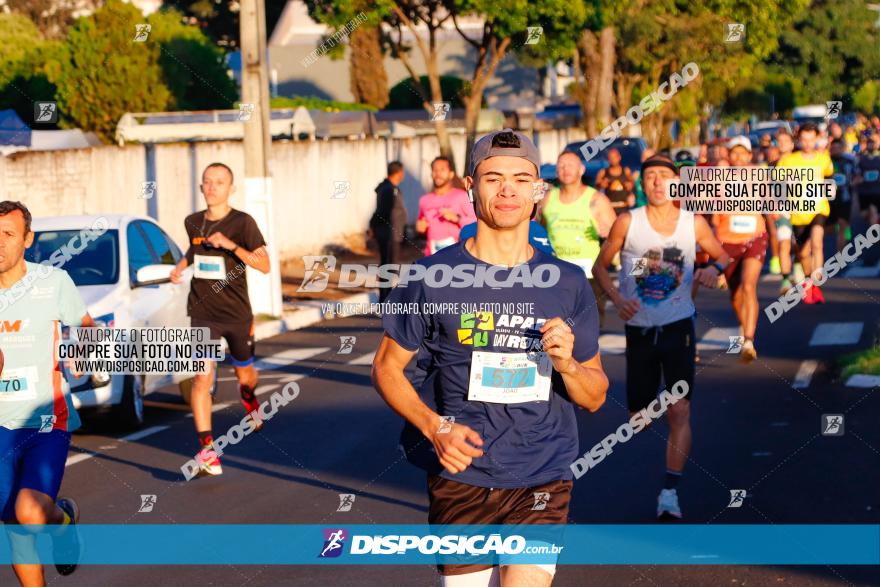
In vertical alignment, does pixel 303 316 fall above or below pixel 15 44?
below

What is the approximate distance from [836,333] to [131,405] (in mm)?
7707

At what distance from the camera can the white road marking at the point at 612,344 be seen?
50.5 ft

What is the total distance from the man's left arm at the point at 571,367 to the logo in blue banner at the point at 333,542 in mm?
3385

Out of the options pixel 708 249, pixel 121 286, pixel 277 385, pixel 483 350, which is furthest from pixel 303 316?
pixel 483 350

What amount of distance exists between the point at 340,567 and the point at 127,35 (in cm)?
3088

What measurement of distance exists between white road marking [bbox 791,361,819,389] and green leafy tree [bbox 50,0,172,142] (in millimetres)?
25679

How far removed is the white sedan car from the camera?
1177cm

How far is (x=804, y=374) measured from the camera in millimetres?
13398

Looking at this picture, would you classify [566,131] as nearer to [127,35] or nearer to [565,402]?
[127,35]

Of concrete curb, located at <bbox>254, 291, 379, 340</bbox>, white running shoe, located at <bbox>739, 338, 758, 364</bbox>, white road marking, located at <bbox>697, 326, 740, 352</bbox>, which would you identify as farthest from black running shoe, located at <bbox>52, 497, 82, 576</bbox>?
concrete curb, located at <bbox>254, 291, 379, 340</bbox>

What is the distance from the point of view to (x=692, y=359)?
861 centimetres

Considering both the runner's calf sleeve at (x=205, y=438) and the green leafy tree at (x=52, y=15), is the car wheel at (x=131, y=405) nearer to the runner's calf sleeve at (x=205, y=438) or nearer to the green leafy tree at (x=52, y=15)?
the runner's calf sleeve at (x=205, y=438)

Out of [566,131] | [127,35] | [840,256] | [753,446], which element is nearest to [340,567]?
[753,446]

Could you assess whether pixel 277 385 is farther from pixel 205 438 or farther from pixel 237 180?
pixel 237 180
